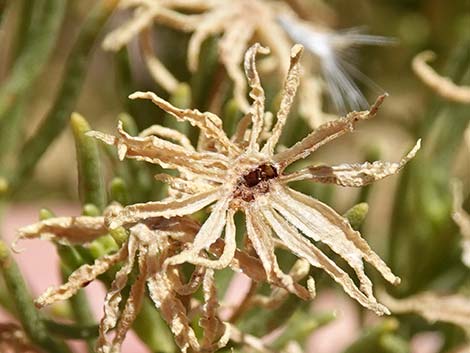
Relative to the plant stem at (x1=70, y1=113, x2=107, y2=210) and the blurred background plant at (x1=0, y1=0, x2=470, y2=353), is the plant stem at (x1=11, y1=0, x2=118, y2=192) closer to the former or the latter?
the blurred background plant at (x1=0, y1=0, x2=470, y2=353)

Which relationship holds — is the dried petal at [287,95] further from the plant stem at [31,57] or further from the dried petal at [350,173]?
the plant stem at [31,57]

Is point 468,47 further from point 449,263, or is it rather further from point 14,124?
point 14,124

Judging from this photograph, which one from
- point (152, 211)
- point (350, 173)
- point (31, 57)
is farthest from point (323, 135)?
point (31, 57)

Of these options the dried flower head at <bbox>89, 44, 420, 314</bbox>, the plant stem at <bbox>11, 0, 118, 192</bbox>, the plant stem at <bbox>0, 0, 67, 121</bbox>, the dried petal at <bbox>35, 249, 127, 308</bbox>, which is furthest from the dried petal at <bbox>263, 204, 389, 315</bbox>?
the plant stem at <bbox>0, 0, 67, 121</bbox>

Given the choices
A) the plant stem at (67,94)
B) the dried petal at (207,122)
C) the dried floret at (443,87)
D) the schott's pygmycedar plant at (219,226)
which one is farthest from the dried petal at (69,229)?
the dried floret at (443,87)

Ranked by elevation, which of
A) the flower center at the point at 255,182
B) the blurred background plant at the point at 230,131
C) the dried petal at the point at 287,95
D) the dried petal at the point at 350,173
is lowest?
the blurred background plant at the point at 230,131

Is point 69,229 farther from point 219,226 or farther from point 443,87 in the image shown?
point 443,87
